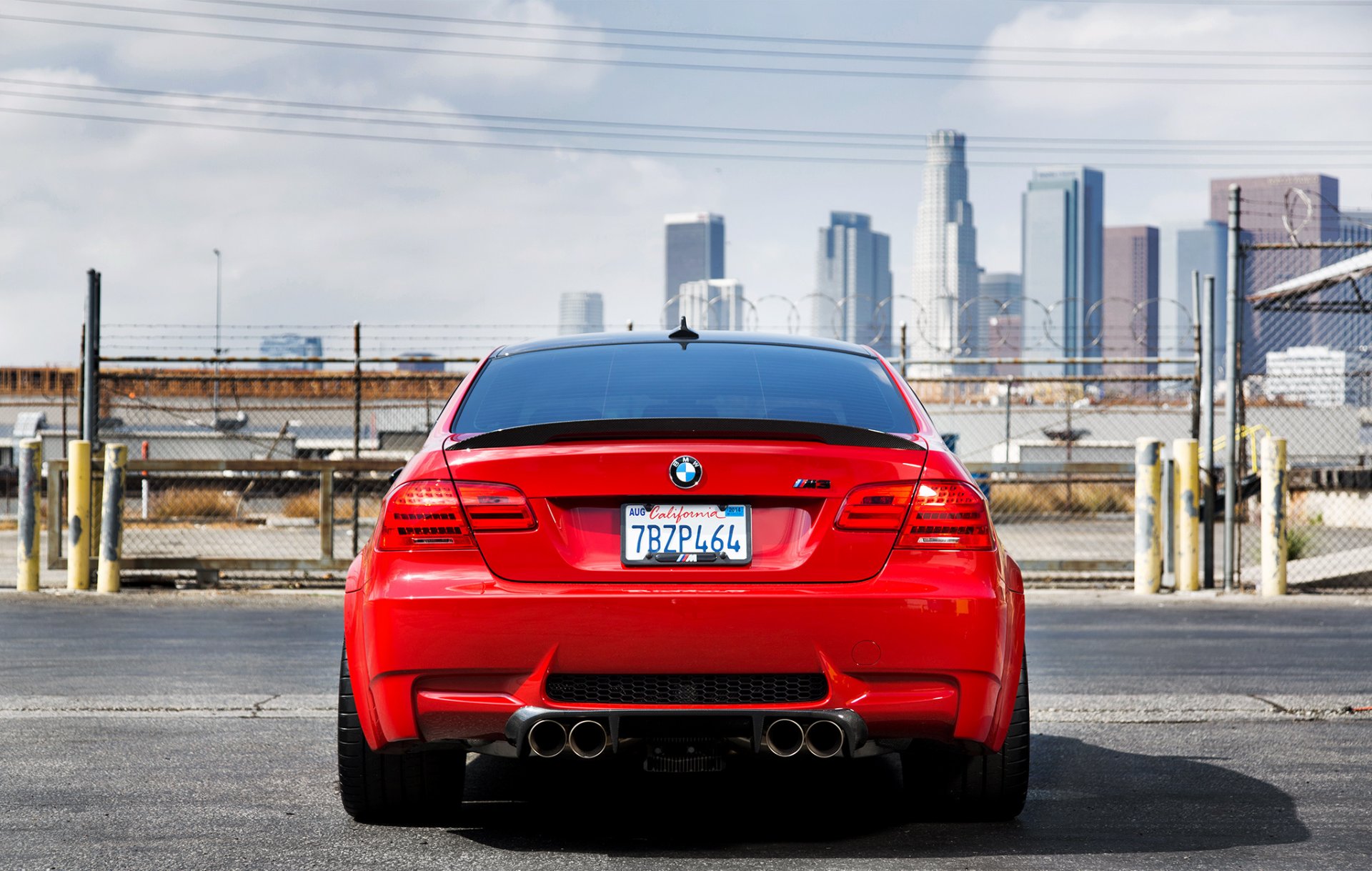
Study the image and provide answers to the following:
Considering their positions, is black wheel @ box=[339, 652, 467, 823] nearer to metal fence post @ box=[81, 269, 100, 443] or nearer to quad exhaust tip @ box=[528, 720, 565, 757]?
quad exhaust tip @ box=[528, 720, 565, 757]

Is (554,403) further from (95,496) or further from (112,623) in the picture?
(95,496)

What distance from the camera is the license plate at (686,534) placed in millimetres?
3980

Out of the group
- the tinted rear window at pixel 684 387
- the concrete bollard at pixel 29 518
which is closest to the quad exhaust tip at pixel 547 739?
the tinted rear window at pixel 684 387

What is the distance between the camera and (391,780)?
14.6 ft

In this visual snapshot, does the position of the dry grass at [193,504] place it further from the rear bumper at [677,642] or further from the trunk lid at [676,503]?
the trunk lid at [676,503]

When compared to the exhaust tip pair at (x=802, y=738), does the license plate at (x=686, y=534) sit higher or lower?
higher

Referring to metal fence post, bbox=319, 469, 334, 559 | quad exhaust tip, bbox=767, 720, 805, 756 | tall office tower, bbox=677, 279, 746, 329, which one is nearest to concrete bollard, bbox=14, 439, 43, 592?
metal fence post, bbox=319, 469, 334, 559

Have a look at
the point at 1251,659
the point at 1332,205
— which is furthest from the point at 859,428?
the point at 1332,205

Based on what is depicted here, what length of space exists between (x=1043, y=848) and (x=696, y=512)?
1.41 meters

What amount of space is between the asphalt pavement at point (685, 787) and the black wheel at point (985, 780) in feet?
0.25

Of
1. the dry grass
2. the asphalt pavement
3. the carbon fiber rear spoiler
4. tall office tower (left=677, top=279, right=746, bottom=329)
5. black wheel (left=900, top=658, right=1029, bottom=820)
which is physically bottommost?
the asphalt pavement

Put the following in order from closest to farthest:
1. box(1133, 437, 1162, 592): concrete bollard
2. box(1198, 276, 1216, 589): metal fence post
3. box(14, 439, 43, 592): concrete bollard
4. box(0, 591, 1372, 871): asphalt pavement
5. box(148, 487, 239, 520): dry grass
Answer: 1. box(0, 591, 1372, 871): asphalt pavement
2. box(14, 439, 43, 592): concrete bollard
3. box(1133, 437, 1162, 592): concrete bollard
4. box(1198, 276, 1216, 589): metal fence post
5. box(148, 487, 239, 520): dry grass

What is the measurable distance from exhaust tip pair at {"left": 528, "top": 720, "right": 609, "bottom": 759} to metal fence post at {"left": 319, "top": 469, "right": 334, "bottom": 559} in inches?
358

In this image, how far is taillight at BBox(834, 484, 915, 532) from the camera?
4.01 meters
